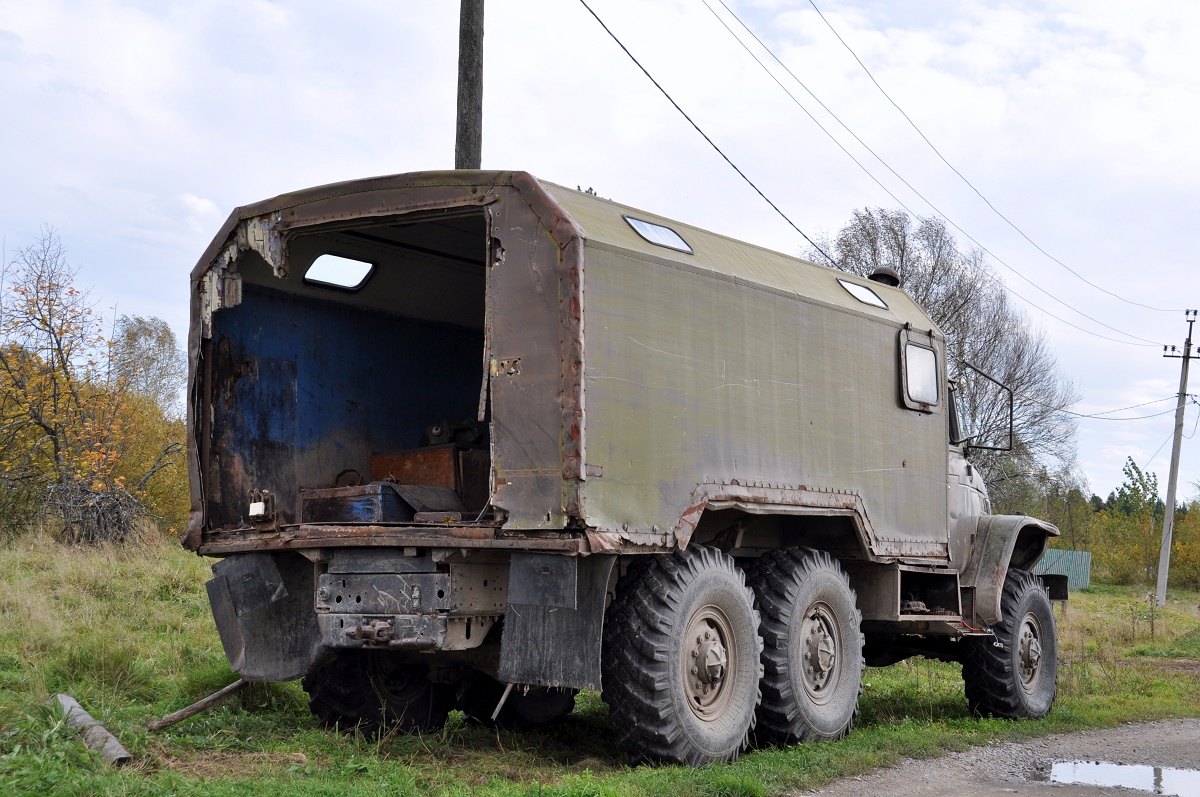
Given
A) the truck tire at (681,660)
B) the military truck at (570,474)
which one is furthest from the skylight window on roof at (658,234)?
the truck tire at (681,660)

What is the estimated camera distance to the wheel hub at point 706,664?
6.74 m

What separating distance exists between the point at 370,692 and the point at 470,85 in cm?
593

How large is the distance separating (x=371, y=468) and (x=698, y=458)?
9.45ft

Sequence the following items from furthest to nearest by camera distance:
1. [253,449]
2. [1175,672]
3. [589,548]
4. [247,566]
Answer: [1175,672], [253,449], [247,566], [589,548]

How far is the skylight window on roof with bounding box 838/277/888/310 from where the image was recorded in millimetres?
9336

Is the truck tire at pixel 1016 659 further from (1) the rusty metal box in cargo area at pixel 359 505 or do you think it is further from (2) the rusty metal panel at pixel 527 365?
(2) the rusty metal panel at pixel 527 365

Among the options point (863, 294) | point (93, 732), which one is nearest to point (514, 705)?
point (93, 732)

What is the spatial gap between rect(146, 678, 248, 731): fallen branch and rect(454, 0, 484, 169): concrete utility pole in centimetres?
537

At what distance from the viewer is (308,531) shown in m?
6.80

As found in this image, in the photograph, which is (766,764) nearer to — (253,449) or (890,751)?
(890,751)

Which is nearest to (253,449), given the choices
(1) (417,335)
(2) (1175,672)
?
(1) (417,335)

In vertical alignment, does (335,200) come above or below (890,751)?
above

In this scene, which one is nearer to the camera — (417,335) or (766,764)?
(766,764)

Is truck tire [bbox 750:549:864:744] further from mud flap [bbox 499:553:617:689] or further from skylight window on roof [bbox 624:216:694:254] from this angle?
skylight window on roof [bbox 624:216:694:254]
